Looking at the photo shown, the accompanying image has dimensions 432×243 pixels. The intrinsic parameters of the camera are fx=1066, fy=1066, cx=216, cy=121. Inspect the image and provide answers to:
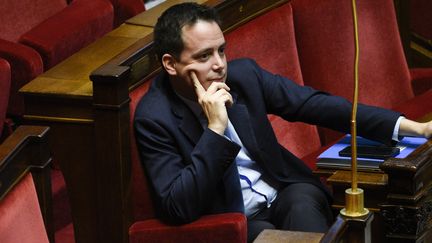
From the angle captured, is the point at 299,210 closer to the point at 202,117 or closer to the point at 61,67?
the point at 202,117

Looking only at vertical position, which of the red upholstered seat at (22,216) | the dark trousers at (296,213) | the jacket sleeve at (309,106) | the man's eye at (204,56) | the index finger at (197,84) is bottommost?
the dark trousers at (296,213)

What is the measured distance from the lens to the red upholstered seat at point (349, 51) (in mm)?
1216

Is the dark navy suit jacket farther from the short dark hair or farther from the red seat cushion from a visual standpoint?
the red seat cushion

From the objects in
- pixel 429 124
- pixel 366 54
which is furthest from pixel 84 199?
pixel 366 54

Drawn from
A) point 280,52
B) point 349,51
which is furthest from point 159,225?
point 349,51

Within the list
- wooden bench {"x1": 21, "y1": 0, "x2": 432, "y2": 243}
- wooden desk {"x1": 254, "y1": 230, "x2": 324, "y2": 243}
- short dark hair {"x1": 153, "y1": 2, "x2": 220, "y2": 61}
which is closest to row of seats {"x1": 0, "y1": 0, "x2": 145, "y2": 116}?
wooden bench {"x1": 21, "y1": 0, "x2": 432, "y2": 243}

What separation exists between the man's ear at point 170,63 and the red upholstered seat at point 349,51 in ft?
1.10

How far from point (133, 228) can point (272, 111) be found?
19 cm

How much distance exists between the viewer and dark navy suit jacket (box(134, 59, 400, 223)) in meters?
0.87

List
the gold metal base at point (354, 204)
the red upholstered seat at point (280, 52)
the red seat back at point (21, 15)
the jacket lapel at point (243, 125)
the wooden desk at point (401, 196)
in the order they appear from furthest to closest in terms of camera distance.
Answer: the red seat back at point (21, 15), the red upholstered seat at point (280, 52), the jacket lapel at point (243, 125), the wooden desk at point (401, 196), the gold metal base at point (354, 204)

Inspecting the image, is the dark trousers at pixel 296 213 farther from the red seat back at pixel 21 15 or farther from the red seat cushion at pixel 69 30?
the red seat back at pixel 21 15

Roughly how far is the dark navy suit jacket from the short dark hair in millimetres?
31

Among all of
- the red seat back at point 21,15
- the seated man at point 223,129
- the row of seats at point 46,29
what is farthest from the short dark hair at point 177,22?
the red seat back at point 21,15

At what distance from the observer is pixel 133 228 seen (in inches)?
34.8
